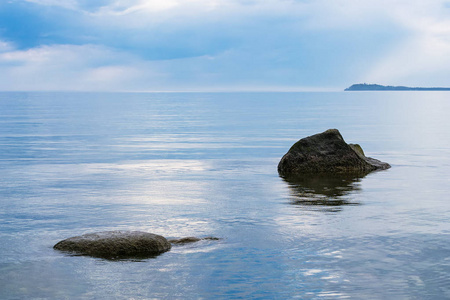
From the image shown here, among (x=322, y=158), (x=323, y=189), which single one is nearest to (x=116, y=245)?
(x=323, y=189)

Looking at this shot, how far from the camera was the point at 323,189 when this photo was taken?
77.5 ft

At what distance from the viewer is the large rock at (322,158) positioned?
28000 mm

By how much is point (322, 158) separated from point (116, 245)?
15.3 metres

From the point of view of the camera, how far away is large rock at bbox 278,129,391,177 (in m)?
28.0

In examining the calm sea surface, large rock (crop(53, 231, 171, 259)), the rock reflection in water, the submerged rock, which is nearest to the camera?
the calm sea surface

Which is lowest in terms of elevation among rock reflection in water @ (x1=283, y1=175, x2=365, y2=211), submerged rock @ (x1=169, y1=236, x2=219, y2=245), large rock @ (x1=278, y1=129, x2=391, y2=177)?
submerged rock @ (x1=169, y1=236, x2=219, y2=245)

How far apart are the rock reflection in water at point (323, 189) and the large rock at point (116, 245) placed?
6908mm

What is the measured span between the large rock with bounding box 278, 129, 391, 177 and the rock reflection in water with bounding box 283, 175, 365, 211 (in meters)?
0.89

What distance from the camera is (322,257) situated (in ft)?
46.4

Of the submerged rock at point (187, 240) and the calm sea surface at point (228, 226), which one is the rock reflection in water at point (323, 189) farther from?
the submerged rock at point (187, 240)

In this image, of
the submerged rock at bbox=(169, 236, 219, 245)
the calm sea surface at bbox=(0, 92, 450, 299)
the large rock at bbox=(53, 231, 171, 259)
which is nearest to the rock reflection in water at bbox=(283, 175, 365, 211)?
the calm sea surface at bbox=(0, 92, 450, 299)

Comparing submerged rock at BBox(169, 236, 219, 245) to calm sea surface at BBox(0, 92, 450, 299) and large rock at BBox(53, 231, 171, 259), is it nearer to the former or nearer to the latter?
calm sea surface at BBox(0, 92, 450, 299)

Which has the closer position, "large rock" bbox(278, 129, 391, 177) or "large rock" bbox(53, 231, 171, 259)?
"large rock" bbox(53, 231, 171, 259)

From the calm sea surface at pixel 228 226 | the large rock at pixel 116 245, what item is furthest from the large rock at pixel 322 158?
the large rock at pixel 116 245
